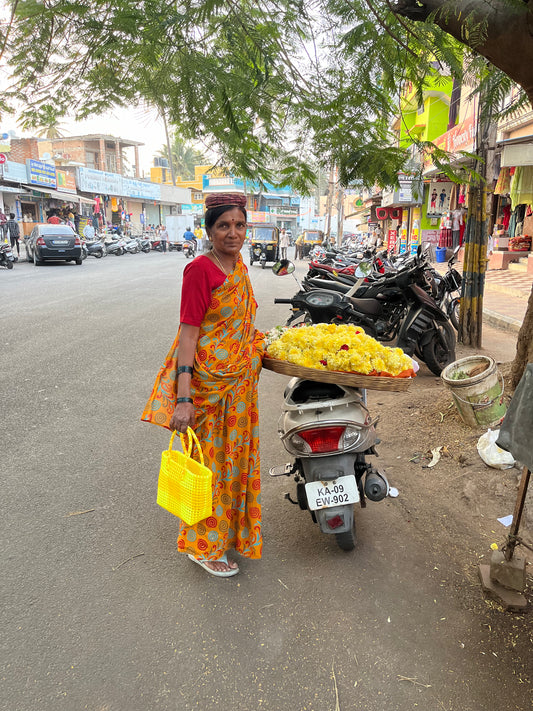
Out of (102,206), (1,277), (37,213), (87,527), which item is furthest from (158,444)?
(102,206)

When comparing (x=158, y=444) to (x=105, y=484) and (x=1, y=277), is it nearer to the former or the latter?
(x=105, y=484)

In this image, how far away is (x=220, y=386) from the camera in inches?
93.4

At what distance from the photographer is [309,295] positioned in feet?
17.3

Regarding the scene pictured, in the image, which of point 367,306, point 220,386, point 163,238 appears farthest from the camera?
point 163,238

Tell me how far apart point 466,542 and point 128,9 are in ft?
12.5

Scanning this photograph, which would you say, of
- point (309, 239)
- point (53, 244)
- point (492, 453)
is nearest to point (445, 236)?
point (309, 239)

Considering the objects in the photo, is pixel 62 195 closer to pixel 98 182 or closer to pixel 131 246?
pixel 131 246

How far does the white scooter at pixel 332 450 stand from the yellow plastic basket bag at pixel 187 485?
2.02 ft

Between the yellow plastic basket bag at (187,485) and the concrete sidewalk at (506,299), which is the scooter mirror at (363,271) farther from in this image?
the yellow plastic basket bag at (187,485)

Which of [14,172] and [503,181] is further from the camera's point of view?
[14,172]

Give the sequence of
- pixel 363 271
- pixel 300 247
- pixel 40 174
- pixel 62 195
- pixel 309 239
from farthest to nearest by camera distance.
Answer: pixel 309 239, pixel 300 247, pixel 62 195, pixel 40 174, pixel 363 271

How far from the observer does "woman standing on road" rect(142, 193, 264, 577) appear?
2279mm

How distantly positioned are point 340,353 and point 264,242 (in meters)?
23.4

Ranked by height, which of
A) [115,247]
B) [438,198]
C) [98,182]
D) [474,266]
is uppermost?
[98,182]
